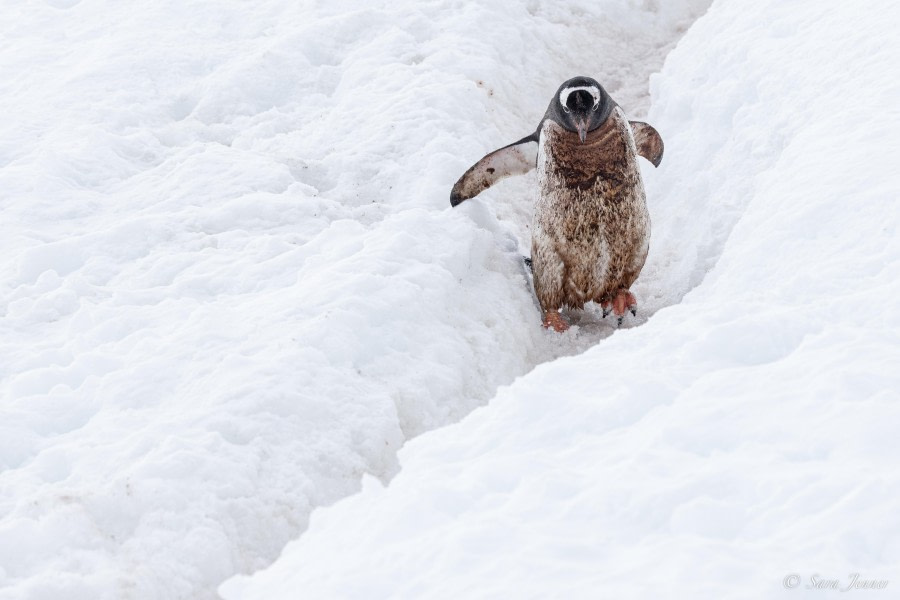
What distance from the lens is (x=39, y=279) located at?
13.6 feet

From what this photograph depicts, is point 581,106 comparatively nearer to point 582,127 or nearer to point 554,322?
point 582,127

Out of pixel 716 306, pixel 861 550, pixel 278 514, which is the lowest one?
pixel 278 514

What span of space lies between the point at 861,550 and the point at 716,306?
50.1 inches

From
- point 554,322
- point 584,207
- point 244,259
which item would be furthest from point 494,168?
point 244,259

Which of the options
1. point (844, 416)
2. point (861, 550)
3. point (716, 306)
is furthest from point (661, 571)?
point (716, 306)

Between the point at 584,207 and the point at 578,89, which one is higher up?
the point at 578,89

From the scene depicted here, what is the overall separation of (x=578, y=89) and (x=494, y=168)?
74 cm

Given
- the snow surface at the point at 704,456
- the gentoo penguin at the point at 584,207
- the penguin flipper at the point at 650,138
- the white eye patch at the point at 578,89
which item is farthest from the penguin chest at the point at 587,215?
the snow surface at the point at 704,456

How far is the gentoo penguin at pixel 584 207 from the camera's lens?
14.1ft

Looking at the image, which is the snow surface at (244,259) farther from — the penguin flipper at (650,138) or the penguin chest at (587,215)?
the penguin flipper at (650,138)

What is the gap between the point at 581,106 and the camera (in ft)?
13.3

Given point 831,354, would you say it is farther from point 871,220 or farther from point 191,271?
point 191,271

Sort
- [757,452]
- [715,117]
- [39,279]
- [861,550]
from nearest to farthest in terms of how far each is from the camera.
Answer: [861,550] → [757,452] → [39,279] → [715,117]

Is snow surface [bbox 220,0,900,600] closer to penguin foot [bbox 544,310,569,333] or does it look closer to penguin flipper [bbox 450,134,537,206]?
penguin foot [bbox 544,310,569,333]
